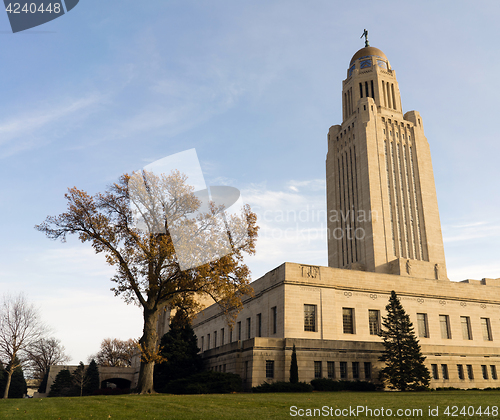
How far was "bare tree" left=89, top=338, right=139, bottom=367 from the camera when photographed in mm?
95812

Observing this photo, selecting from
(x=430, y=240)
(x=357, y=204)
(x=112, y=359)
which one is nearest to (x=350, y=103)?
(x=357, y=204)

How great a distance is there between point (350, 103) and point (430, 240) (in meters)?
27.4

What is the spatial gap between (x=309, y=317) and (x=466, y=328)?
19.2 m

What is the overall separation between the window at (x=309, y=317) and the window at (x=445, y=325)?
15055 mm

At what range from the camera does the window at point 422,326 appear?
141ft

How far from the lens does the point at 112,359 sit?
95875mm

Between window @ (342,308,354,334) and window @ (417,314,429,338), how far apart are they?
24.7 feet

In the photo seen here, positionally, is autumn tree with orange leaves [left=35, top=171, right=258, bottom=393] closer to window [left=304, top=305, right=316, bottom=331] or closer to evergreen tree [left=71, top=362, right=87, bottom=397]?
window [left=304, top=305, right=316, bottom=331]

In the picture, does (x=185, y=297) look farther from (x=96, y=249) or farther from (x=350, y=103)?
(x=350, y=103)

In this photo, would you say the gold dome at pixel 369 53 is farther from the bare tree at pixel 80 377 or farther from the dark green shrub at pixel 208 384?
the bare tree at pixel 80 377

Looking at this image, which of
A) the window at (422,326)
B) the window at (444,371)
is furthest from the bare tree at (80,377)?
the window at (444,371)

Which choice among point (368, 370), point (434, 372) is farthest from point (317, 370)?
point (434, 372)

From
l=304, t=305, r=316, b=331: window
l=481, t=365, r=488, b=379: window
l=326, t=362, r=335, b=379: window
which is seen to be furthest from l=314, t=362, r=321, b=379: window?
l=481, t=365, r=488, b=379: window

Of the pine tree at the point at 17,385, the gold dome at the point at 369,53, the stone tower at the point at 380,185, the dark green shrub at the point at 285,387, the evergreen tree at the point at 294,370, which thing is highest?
the gold dome at the point at 369,53
